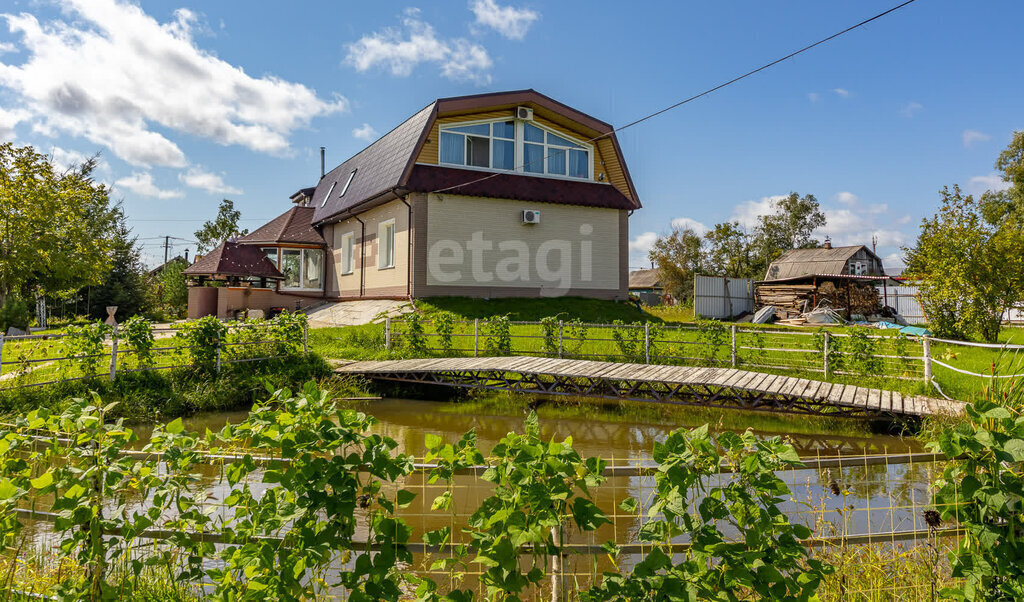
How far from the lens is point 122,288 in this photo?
22.1m

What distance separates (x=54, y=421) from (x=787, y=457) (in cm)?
246

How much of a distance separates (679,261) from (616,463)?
31295 mm

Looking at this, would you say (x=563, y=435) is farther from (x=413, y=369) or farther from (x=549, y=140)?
(x=549, y=140)

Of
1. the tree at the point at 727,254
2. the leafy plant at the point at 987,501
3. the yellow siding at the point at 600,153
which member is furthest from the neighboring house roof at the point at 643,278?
the leafy plant at the point at 987,501

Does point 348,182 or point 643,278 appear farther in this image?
point 643,278

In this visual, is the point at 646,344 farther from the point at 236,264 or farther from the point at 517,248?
the point at 236,264

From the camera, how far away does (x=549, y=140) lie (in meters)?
17.9

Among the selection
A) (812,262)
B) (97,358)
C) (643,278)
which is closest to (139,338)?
(97,358)

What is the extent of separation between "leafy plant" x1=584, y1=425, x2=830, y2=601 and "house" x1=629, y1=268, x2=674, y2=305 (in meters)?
45.9

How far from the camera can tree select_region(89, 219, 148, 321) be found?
70.6 ft

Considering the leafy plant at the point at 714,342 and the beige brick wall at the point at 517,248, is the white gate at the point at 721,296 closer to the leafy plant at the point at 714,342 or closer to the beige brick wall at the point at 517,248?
the beige brick wall at the point at 517,248

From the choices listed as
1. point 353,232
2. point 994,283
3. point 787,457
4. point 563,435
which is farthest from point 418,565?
point 353,232

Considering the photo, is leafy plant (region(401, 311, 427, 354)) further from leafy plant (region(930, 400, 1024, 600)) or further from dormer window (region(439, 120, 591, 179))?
leafy plant (region(930, 400, 1024, 600))

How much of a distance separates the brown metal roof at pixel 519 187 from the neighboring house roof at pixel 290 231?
7.75 meters
